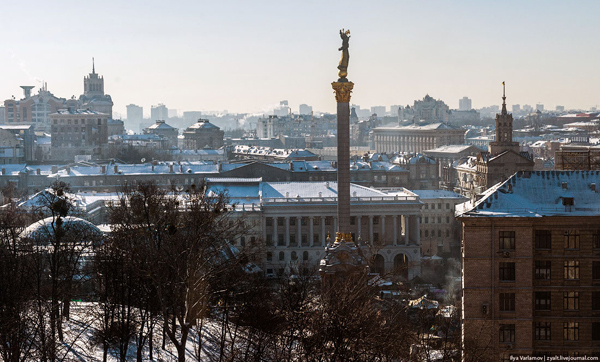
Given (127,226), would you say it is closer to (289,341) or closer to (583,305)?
(289,341)

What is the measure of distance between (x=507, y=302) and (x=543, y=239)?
317cm

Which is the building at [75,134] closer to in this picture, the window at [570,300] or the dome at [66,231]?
the dome at [66,231]

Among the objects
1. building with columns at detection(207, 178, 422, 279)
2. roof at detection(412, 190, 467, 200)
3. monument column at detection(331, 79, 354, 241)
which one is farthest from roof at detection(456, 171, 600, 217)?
roof at detection(412, 190, 467, 200)

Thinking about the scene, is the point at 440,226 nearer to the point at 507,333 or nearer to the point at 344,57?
the point at 344,57

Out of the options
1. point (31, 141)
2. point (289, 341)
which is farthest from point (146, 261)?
point (31, 141)

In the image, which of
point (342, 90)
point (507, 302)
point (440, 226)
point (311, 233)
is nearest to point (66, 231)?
point (342, 90)

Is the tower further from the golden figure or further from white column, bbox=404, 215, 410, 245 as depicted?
the golden figure

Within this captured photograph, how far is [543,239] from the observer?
44.0 meters

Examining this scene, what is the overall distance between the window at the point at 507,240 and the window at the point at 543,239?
1103 millimetres

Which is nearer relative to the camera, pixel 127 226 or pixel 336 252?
pixel 127 226

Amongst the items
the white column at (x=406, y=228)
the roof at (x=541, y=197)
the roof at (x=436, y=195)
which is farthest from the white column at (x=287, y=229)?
the roof at (x=541, y=197)

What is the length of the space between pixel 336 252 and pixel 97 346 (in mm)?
22027

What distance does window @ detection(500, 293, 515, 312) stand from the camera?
43688mm

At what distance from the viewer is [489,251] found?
43844 mm
